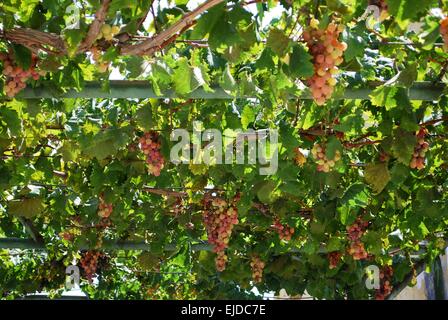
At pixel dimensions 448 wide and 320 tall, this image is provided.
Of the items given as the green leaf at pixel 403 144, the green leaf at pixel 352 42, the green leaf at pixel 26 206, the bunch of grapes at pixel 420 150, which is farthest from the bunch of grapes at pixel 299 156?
the green leaf at pixel 26 206

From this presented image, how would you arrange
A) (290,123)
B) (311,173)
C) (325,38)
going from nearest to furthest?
1. (325,38)
2. (290,123)
3. (311,173)

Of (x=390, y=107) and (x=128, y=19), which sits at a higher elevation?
(x=128, y=19)

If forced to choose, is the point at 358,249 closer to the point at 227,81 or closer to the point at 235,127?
the point at 235,127

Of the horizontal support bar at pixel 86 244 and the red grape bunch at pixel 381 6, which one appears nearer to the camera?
the red grape bunch at pixel 381 6

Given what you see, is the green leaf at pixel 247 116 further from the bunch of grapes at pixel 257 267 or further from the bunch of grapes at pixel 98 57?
the bunch of grapes at pixel 257 267

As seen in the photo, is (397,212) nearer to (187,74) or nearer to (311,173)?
(311,173)

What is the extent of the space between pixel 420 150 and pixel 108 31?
7.04 feet

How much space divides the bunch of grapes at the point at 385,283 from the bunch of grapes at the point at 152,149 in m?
4.03

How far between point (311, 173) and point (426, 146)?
32.9 inches

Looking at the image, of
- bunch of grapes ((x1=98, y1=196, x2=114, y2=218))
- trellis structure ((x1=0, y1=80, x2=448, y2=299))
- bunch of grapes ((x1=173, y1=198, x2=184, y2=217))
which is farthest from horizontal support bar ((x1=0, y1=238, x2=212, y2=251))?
trellis structure ((x1=0, y1=80, x2=448, y2=299))

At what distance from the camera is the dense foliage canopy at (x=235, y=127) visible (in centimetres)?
333

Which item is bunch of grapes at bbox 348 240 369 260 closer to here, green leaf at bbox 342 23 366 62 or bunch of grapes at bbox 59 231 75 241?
bunch of grapes at bbox 59 231 75 241
